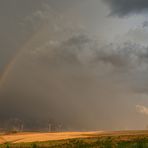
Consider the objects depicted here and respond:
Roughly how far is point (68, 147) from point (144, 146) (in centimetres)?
2044

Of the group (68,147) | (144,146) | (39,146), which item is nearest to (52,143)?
(39,146)

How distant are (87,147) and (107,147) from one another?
227 inches

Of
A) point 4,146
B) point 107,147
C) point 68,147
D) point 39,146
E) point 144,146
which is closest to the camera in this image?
point 144,146

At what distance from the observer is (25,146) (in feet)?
332

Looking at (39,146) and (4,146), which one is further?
(4,146)

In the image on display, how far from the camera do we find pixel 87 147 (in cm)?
8812

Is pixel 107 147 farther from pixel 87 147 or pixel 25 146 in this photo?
pixel 25 146

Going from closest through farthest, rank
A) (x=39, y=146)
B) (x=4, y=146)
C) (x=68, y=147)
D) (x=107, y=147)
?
(x=107, y=147) → (x=68, y=147) → (x=39, y=146) → (x=4, y=146)

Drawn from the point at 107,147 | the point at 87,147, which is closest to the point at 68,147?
the point at 87,147

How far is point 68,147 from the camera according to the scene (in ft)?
300

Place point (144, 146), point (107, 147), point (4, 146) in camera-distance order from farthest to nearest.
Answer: point (4, 146)
point (107, 147)
point (144, 146)

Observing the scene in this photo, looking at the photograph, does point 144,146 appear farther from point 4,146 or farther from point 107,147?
point 4,146

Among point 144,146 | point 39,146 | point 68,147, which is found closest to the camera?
point 144,146

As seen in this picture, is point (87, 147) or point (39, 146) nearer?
point (87, 147)
